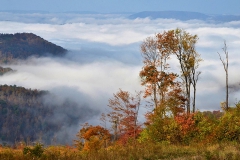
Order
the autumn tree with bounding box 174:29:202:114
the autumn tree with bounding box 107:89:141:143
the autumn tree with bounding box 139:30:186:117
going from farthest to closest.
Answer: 1. the autumn tree with bounding box 174:29:202:114
2. the autumn tree with bounding box 107:89:141:143
3. the autumn tree with bounding box 139:30:186:117

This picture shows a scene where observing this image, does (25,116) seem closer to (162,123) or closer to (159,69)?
(159,69)

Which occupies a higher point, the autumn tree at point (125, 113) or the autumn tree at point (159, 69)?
the autumn tree at point (159, 69)

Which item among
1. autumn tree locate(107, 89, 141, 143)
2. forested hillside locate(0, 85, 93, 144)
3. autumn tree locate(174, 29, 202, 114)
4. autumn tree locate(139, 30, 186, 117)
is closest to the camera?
autumn tree locate(139, 30, 186, 117)

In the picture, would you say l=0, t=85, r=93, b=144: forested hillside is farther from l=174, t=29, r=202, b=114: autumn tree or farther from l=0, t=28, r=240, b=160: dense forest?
l=174, t=29, r=202, b=114: autumn tree

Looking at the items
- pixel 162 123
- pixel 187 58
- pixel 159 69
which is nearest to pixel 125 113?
pixel 159 69

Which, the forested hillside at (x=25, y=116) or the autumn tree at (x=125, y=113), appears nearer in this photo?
the autumn tree at (x=125, y=113)

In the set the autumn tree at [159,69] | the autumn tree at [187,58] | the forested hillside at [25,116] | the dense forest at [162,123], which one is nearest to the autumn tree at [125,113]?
the dense forest at [162,123]

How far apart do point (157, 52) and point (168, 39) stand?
172 centimetres

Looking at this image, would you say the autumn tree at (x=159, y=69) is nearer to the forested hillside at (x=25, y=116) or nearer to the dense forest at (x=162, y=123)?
the dense forest at (x=162, y=123)

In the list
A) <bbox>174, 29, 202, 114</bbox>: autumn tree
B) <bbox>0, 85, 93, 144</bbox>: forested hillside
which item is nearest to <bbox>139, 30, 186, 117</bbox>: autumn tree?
<bbox>174, 29, 202, 114</bbox>: autumn tree

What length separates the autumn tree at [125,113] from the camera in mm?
33219

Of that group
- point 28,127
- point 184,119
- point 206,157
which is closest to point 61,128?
point 28,127

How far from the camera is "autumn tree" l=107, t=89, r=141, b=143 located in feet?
109

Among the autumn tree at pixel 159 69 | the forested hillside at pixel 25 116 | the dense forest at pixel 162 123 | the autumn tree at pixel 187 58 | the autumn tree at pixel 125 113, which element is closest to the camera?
the dense forest at pixel 162 123
